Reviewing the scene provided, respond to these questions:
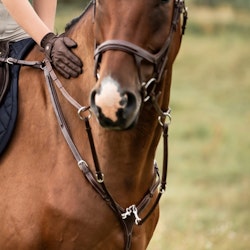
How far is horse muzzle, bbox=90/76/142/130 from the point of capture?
4.16m

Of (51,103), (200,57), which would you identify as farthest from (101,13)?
(200,57)

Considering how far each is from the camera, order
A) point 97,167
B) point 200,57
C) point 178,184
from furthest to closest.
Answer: point 200,57 → point 178,184 → point 97,167

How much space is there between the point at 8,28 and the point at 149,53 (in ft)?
4.34

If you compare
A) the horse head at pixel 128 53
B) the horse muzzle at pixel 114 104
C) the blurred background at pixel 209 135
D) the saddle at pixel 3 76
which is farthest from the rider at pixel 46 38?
the blurred background at pixel 209 135

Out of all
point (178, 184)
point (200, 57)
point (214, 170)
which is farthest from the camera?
point (200, 57)

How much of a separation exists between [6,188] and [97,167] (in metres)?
0.54

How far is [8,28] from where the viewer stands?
5.41 meters

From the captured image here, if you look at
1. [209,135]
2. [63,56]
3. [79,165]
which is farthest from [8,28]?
[209,135]

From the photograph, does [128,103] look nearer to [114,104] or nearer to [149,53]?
[114,104]

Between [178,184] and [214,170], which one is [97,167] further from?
[214,170]

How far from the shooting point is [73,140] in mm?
4930

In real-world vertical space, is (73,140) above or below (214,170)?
above

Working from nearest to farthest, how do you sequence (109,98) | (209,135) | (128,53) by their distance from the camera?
1. (109,98)
2. (128,53)
3. (209,135)

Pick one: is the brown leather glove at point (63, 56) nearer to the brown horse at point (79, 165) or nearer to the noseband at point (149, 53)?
the brown horse at point (79, 165)
